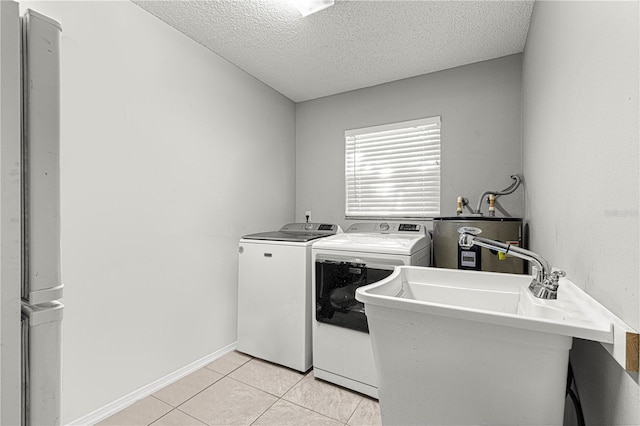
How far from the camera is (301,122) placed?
3.29 metres

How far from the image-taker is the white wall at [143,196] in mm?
1540

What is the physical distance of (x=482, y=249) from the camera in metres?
1.97

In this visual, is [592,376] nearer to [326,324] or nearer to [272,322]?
[326,324]

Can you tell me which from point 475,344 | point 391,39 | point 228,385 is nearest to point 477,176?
point 391,39

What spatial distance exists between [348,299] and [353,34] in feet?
6.07

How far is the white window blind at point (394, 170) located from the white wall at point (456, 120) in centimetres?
8

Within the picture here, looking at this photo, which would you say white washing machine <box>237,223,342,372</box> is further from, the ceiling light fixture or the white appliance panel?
the ceiling light fixture

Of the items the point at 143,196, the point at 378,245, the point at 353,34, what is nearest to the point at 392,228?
the point at 378,245

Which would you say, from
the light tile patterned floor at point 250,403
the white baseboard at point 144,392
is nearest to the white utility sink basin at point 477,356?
the light tile patterned floor at point 250,403

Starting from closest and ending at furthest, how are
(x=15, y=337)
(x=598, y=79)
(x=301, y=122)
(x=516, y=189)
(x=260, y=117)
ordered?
(x=15, y=337), (x=598, y=79), (x=516, y=189), (x=260, y=117), (x=301, y=122)

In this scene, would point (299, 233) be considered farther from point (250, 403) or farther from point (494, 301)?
point (494, 301)

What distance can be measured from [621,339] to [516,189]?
196 centimetres

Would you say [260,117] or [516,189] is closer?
[516,189]

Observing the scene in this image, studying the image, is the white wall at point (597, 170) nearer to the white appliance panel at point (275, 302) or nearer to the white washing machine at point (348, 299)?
the white washing machine at point (348, 299)
